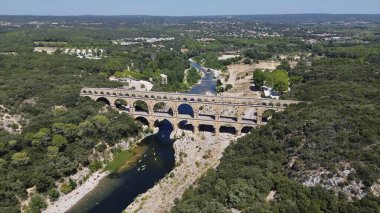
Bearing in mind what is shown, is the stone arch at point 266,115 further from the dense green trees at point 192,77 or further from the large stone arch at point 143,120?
the dense green trees at point 192,77

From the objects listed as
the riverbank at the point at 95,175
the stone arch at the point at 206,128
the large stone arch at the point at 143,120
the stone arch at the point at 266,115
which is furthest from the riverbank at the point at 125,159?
the stone arch at the point at 266,115

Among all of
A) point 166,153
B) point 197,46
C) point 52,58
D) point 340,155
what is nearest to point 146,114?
point 166,153

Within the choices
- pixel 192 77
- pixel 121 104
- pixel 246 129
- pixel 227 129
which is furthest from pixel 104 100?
pixel 192 77

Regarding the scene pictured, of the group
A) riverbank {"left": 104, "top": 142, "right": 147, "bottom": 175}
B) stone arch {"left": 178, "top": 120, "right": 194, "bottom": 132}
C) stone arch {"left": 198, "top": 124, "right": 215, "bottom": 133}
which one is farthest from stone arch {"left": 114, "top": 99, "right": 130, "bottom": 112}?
stone arch {"left": 198, "top": 124, "right": 215, "bottom": 133}

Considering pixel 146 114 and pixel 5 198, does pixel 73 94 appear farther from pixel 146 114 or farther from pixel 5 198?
pixel 5 198

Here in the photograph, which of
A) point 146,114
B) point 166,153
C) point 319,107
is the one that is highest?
point 319,107
